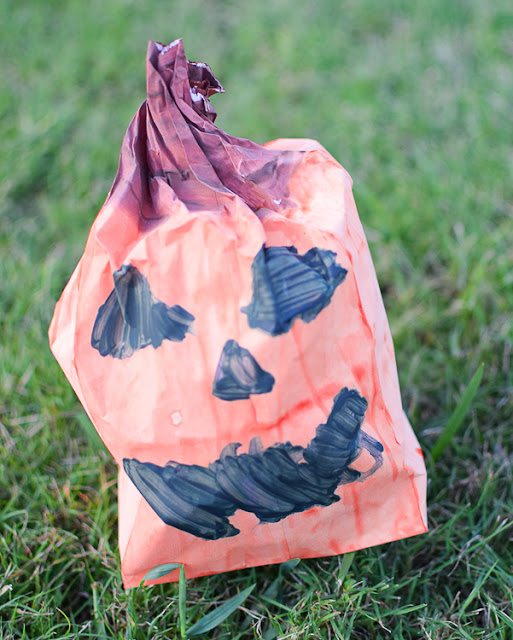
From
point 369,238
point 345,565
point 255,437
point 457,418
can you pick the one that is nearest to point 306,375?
point 255,437

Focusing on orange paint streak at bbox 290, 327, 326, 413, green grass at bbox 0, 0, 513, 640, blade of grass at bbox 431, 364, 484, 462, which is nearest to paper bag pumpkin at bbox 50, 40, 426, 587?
orange paint streak at bbox 290, 327, 326, 413

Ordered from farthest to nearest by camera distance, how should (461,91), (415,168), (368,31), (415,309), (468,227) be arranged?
(368,31) < (461,91) < (415,168) < (468,227) < (415,309)

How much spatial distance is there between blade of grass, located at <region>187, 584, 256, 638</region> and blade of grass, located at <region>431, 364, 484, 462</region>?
0.39 m

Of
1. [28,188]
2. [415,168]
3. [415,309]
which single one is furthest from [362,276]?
[28,188]

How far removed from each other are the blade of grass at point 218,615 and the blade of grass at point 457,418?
0.39 m

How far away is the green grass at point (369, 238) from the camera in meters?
0.86

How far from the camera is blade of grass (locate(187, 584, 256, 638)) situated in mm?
801

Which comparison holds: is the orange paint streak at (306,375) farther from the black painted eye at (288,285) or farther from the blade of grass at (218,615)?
the blade of grass at (218,615)

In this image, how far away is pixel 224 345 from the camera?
67cm

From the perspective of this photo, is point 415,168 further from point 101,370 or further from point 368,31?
point 101,370

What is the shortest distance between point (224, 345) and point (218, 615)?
15.3 inches

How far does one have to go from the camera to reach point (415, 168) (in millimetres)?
1678

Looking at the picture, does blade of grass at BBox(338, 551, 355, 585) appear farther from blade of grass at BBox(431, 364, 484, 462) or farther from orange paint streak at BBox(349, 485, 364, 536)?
blade of grass at BBox(431, 364, 484, 462)

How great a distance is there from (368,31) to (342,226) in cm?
A: 175
